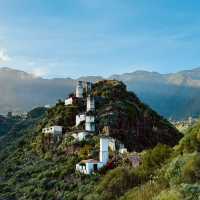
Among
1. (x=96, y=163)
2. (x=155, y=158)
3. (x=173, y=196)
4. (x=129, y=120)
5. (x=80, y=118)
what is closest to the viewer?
(x=173, y=196)

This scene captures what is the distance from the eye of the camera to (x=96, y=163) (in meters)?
51.5

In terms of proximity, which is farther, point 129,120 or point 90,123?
point 129,120

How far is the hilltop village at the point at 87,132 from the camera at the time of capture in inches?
2031

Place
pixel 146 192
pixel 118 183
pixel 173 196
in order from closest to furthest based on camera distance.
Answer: pixel 173 196, pixel 146 192, pixel 118 183

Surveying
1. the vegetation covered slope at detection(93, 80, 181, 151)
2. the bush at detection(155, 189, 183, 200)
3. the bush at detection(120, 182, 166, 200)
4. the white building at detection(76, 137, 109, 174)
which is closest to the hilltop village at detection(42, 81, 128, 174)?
the white building at detection(76, 137, 109, 174)

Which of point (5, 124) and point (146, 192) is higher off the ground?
point (5, 124)

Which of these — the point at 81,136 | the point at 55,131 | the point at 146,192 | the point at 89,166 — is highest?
the point at 55,131

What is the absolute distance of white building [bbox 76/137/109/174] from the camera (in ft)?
167

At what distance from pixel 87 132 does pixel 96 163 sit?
11066 mm

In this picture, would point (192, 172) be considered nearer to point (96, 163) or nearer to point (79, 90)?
point (96, 163)

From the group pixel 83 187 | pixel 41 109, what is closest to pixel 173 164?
pixel 83 187

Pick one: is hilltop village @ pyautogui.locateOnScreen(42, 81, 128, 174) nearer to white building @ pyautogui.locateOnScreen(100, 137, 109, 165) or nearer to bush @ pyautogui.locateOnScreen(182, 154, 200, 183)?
white building @ pyautogui.locateOnScreen(100, 137, 109, 165)

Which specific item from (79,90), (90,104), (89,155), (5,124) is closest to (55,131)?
(90,104)

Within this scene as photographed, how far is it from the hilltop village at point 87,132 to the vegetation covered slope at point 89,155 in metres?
0.77
